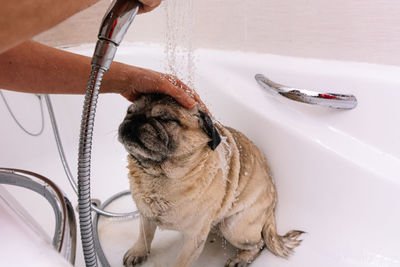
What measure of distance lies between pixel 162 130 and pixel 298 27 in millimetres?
572

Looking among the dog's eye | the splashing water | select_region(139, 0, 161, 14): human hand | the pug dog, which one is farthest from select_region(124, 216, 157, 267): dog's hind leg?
select_region(139, 0, 161, 14): human hand

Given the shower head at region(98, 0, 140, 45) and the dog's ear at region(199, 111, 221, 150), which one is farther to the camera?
the dog's ear at region(199, 111, 221, 150)

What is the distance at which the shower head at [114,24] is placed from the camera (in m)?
0.47

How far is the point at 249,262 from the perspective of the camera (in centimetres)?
94

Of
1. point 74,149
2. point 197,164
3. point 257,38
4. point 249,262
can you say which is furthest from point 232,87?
point 74,149

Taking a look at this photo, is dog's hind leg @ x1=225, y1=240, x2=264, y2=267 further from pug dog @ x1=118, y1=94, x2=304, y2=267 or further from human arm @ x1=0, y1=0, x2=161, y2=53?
human arm @ x1=0, y1=0, x2=161, y2=53

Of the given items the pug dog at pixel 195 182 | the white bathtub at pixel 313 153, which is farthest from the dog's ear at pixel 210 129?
the white bathtub at pixel 313 153

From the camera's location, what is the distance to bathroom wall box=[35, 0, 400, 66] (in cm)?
→ 84

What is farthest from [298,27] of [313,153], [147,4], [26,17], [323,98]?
[26,17]

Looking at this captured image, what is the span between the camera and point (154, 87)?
0.76 meters

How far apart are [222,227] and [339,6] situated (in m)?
A: 0.74

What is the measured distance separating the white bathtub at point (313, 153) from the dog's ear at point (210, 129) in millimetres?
303

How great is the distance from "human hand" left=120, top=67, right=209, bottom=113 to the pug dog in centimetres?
2

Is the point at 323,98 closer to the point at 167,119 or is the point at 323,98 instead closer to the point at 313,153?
the point at 313,153
